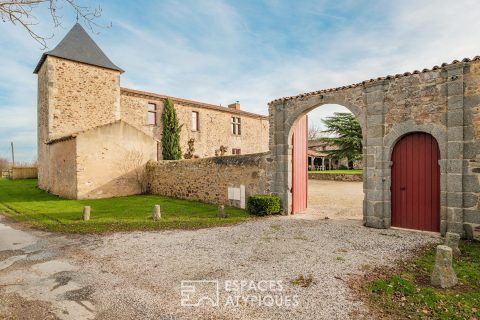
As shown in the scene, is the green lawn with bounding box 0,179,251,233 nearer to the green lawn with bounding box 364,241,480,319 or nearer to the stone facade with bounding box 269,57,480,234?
the stone facade with bounding box 269,57,480,234

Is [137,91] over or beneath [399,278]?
over

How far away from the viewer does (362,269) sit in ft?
14.5

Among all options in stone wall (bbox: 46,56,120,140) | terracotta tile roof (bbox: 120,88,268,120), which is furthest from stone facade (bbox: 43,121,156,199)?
terracotta tile roof (bbox: 120,88,268,120)

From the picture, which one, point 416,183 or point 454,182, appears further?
Answer: point 416,183

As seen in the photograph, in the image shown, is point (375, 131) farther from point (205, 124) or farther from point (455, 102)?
point (205, 124)

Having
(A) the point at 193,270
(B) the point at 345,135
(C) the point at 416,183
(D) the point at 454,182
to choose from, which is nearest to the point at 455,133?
(D) the point at 454,182

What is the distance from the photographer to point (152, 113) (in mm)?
19172

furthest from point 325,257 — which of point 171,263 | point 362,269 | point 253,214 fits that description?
point 253,214

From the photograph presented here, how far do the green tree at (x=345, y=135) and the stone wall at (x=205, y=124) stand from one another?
700cm

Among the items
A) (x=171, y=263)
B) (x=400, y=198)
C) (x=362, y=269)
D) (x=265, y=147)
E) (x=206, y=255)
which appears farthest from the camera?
(x=265, y=147)

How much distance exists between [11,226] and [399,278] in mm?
9425

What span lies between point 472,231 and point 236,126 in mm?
19628

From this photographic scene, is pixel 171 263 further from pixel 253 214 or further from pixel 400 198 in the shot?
pixel 400 198

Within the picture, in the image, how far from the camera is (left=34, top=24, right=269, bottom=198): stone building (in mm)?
13398
